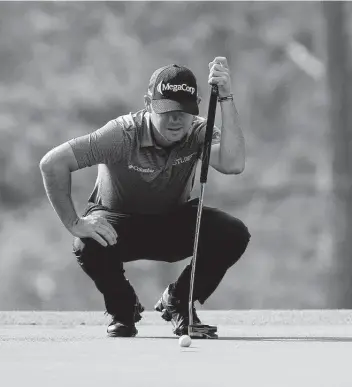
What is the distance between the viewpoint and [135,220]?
3.88 meters

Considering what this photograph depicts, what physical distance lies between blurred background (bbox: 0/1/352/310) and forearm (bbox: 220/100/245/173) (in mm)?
2017

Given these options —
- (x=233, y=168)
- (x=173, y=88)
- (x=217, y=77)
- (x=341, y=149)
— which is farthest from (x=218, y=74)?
(x=341, y=149)

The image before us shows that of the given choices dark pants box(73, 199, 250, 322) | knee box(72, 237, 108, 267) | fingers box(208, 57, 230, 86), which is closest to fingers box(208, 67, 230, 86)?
fingers box(208, 57, 230, 86)

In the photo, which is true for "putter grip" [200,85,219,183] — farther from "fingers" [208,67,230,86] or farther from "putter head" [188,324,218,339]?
"putter head" [188,324,218,339]

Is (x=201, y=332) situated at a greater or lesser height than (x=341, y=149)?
lesser

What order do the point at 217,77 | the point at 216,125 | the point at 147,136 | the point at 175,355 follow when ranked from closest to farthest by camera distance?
the point at 175,355 < the point at 217,77 < the point at 147,136 < the point at 216,125

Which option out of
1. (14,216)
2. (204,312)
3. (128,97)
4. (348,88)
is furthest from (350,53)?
(14,216)

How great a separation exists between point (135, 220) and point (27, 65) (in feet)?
6.92

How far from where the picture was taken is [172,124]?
3.56 metres

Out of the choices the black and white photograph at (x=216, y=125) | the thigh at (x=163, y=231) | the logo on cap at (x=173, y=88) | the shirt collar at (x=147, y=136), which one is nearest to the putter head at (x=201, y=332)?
the thigh at (x=163, y=231)

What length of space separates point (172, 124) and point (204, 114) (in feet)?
7.05

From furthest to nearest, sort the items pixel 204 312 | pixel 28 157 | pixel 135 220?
1. pixel 28 157
2. pixel 204 312
3. pixel 135 220

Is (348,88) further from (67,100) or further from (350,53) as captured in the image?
(67,100)

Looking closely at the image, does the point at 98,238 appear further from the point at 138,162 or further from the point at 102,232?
the point at 138,162
